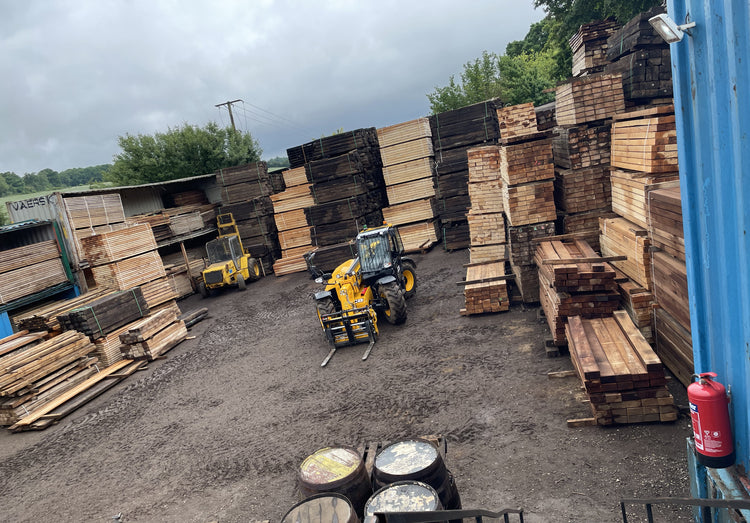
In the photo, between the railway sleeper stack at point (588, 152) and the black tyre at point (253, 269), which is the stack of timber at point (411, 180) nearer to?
the black tyre at point (253, 269)

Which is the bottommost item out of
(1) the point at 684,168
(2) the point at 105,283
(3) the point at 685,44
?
(2) the point at 105,283

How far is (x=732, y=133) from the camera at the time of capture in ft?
8.23

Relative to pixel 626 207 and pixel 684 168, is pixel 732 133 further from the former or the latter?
pixel 626 207

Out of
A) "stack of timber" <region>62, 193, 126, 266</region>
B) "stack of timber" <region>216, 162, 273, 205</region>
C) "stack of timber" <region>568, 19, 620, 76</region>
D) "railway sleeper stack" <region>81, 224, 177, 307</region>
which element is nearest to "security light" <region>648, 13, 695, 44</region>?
"stack of timber" <region>568, 19, 620, 76</region>

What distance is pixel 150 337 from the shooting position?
11781 millimetres

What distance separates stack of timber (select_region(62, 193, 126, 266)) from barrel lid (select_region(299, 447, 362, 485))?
42.5ft

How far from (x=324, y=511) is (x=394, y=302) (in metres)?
6.72

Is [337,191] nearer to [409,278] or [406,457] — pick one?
[409,278]

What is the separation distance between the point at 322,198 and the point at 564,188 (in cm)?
1121

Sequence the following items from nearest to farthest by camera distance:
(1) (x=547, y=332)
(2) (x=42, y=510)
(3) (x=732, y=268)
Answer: (3) (x=732, y=268) → (2) (x=42, y=510) → (1) (x=547, y=332)

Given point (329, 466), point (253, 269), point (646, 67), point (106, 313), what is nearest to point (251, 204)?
point (253, 269)

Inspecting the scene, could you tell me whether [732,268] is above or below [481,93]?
below

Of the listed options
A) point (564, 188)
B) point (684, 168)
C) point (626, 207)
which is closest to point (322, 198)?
point (564, 188)

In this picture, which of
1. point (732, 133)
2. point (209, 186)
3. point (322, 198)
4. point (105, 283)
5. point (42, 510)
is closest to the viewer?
point (732, 133)
